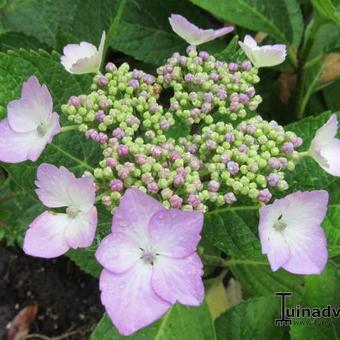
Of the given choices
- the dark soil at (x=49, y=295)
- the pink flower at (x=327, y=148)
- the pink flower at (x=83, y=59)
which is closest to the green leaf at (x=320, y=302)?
the pink flower at (x=327, y=148)

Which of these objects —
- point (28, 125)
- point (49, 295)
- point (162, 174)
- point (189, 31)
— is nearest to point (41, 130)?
point (28, 125)

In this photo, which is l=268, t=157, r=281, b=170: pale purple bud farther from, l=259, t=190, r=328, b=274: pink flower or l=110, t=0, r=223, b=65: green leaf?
l=110, t=0, r=223, b=65: green leaf

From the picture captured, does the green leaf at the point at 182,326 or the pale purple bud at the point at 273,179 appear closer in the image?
the pale purple bud at the point at 273,179

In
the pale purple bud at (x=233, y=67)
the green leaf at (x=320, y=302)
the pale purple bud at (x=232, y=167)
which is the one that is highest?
the pale purple bud at (x=233, y=67)

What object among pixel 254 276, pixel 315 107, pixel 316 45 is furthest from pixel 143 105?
pixel 315 107

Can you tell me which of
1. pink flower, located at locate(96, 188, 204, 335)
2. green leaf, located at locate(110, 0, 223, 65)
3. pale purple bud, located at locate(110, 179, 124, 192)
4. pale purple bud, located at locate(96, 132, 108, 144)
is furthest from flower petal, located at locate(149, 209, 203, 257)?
green leaf, located at locate(110, 0, 223, 65)

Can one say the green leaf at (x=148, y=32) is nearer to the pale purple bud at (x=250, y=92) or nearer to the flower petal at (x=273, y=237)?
the pale purple bud at (x=250, y=92)
